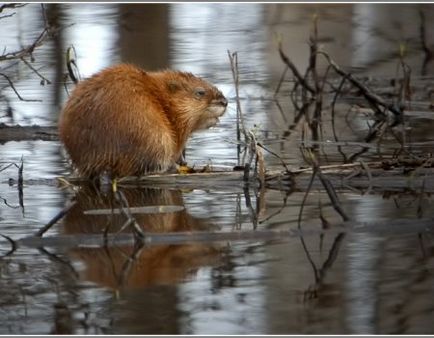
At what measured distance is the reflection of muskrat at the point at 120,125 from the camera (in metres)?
6.33

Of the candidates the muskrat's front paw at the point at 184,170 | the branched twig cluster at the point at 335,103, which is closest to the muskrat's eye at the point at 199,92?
the muskrat's front paw at the point at 184,170

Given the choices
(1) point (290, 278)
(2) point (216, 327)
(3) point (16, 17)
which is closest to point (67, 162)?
(1) point (290, 278)

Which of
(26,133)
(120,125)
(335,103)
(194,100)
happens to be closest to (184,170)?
(194,100)

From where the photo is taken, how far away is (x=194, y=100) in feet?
22.1

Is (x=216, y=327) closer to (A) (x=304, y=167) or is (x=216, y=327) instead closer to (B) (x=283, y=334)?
(B) (x=283, y=334)

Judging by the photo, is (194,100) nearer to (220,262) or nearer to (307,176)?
(307,176)

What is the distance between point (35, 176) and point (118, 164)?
65 centimetres

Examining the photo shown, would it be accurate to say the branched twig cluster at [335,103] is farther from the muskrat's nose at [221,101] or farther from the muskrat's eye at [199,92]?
the muskrat's eye at [199,92]

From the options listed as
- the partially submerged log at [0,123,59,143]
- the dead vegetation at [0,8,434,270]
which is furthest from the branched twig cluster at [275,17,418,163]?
the partially submerged log at [0,123,59,143]

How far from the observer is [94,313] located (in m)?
4.39

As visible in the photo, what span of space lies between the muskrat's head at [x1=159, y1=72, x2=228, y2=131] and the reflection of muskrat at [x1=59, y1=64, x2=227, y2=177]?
42mm

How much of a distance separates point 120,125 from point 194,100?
1.78 ft

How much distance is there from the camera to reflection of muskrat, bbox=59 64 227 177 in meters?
6.33

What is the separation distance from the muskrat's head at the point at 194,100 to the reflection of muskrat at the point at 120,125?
4 cm
